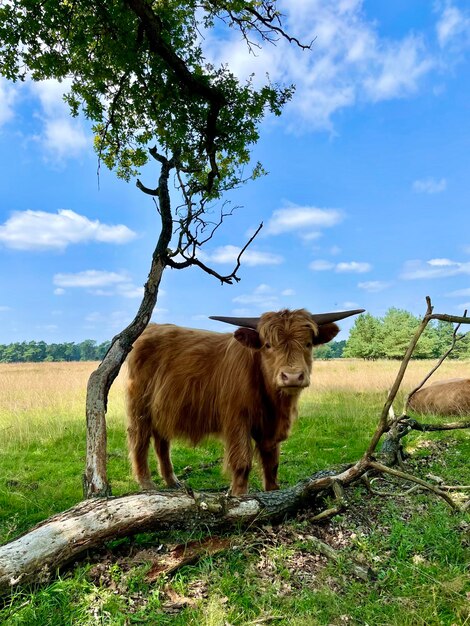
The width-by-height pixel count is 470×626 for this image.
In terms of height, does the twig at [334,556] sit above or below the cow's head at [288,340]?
below

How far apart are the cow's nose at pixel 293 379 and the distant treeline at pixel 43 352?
9941 cm

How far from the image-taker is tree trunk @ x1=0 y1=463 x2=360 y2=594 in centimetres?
341

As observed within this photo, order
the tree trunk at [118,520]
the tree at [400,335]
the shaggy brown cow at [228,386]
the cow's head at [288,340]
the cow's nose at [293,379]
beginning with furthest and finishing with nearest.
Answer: the tree at [400,335]
the shaggy brown cow at [228,386]
the cow's head at [288,340]
the cow's nose at [293,379]
the tree trunk at [118,520]

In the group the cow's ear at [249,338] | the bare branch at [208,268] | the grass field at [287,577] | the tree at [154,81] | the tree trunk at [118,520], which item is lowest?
the grass field at [287,577]

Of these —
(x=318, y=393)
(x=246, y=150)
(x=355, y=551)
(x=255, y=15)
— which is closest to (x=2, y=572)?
(x=355, y=551)

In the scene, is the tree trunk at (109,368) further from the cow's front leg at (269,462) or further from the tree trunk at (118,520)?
the cow's front leg at (269,462)

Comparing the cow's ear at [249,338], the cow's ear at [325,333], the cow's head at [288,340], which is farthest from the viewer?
the cow's ear at [325,333]

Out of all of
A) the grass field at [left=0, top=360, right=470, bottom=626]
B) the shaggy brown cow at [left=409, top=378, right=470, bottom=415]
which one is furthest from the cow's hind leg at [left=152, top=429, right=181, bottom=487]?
the shaggy brown cow at [left=409, top=378, right=470, bottom=415]

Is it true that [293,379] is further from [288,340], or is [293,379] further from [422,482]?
[422,482]

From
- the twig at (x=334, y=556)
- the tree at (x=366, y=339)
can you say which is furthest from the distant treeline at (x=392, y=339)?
the twig at (x=334, y=556)

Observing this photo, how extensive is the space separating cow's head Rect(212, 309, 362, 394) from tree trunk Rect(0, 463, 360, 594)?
1104 millimetres

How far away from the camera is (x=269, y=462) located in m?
5.54

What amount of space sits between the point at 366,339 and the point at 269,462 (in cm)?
5703

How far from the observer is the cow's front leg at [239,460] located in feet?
16.6
